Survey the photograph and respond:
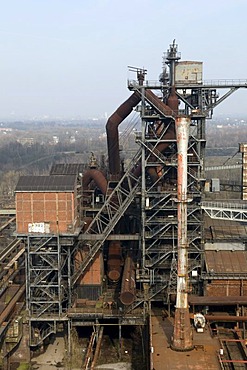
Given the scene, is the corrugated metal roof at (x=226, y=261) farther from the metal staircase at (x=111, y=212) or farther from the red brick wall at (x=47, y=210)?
the red brick wall at (x=47, y=210)

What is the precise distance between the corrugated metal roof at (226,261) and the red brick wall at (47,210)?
8.20 metres

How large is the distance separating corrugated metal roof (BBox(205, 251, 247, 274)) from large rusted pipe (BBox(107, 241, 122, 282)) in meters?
5.59

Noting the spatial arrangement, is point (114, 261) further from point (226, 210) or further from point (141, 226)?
point (226, 210)

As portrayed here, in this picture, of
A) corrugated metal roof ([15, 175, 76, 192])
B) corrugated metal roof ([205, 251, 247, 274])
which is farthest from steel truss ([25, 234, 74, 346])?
corrugated metal roof ([205, 251, 247, 274])

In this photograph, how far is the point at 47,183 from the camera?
2811 cm

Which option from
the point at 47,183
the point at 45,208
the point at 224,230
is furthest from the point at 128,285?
the point at 224,230

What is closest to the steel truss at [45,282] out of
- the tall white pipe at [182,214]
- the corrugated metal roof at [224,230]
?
the tall white pipe at [182,214]

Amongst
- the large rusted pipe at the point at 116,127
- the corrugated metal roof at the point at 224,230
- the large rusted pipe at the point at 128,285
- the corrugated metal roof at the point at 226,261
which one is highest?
the large rusted pipe at the point at 116,127

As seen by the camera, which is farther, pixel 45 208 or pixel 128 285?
pixel 45 208

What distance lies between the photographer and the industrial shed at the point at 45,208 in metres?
27.8

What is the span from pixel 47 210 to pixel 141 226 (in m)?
5.51

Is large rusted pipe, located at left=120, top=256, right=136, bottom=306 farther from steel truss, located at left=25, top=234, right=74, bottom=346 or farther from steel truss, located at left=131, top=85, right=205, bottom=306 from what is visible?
steel truss, located at left=25, top=234, right=74, bottom=346

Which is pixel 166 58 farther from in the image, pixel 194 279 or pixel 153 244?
pixel 194 279

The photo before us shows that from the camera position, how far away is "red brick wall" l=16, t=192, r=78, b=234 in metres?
27.9
